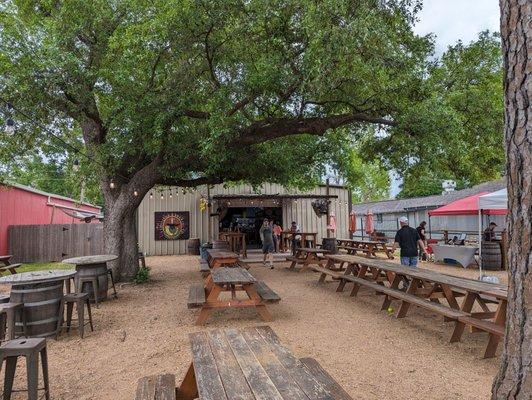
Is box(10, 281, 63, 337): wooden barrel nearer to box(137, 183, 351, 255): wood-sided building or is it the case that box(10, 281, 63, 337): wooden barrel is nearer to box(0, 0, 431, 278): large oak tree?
box(0, 0, 431, 278): large oak tree

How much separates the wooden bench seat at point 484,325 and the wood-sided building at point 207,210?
13787 millimetres

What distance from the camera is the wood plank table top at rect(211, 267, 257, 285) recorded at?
5785mm

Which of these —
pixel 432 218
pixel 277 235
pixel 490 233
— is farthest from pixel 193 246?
pixel 432 218

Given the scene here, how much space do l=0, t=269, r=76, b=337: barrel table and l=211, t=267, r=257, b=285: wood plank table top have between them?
219 cm

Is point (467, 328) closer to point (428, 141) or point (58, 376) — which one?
point (428, 141)

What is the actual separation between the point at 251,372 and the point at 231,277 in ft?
12.5

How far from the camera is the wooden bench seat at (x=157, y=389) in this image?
2.78 meters

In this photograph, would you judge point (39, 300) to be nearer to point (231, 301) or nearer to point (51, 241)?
point (231, 301)

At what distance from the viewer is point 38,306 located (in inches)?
203

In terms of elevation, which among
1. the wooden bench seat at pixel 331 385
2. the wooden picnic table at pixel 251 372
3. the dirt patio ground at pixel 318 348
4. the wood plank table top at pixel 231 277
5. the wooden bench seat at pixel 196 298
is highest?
the wood plank table top at pixel 231 277

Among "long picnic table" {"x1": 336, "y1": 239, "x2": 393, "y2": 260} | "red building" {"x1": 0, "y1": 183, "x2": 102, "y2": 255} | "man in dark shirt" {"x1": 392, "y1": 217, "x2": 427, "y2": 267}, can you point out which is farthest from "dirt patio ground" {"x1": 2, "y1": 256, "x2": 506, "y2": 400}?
"red building" {"x1": 0, "y1": 183, "x2": 102, "y2": 255}

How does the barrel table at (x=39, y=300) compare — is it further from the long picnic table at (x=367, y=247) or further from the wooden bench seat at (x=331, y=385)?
the long picnic table at (x=367, y=247)

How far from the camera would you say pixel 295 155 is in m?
11.9

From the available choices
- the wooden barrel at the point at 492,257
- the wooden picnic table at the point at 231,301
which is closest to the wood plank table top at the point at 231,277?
the wooden picnic table at the point at 231,301
